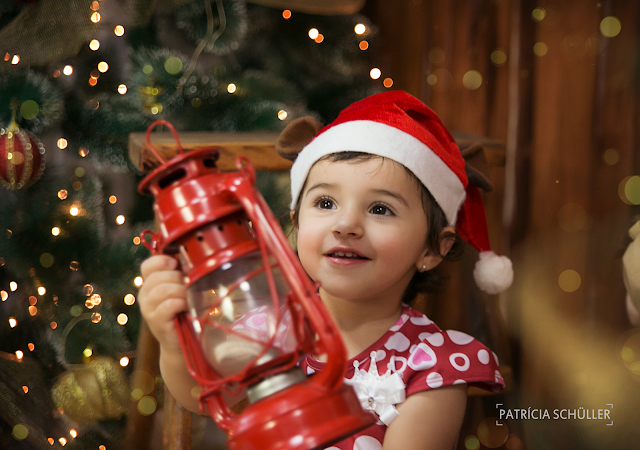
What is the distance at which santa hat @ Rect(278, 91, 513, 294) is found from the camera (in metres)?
0.82

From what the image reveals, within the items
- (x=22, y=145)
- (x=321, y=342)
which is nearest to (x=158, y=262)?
(x=321, y=342)

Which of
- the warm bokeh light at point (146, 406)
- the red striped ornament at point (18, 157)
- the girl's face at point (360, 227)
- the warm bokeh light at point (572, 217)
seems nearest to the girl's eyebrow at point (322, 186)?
the girl's face at point (360, 227)

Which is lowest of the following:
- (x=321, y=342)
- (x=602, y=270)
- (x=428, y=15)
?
(x=602, y=270)

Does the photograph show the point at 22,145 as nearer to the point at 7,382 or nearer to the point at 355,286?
the point at 7,382

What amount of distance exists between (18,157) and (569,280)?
1.30 meters

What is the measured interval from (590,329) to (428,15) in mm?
947

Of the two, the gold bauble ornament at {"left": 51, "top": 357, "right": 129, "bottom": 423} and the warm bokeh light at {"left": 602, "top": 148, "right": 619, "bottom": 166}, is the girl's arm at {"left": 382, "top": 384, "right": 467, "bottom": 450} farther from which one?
the gold bauble ornament at {"left": 51, "top": 357, "right": 129, "bottom": 423}

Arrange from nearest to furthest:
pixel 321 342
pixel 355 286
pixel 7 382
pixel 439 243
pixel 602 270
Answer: pixel 321 342
pixel 355 286
pixel 439 243
pixel 602 270
pixel 7 382

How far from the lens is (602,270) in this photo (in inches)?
44.3

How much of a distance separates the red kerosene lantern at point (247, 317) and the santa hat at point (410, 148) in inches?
13.3

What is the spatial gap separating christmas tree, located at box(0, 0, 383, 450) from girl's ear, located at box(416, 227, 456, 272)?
58 cm

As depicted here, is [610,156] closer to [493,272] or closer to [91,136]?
[493,272]

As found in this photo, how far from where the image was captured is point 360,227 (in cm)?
76

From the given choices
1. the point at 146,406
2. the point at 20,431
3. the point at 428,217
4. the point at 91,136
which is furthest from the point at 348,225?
the point at 20,431
